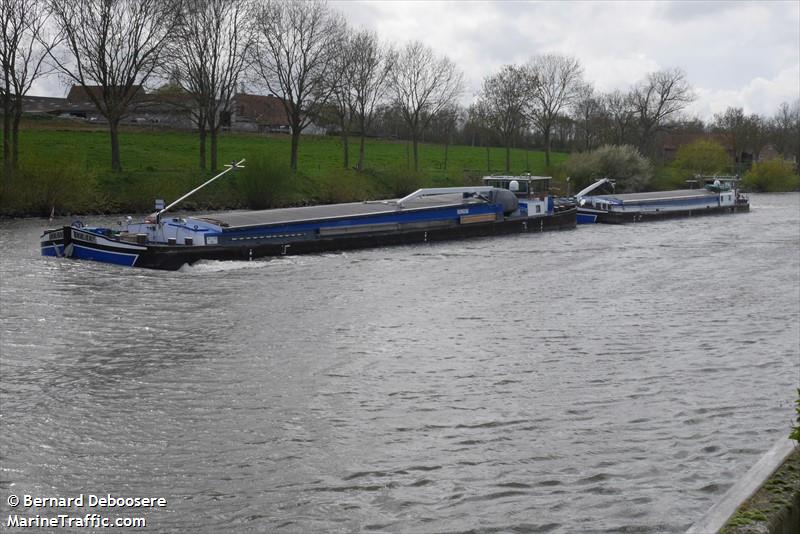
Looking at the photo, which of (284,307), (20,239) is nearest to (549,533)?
(284,307)

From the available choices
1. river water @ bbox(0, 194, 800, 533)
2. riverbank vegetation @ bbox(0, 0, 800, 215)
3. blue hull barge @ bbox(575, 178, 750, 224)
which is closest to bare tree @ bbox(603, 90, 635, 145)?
riverbank vegetation @ bbox(0, 0, 800, 215)

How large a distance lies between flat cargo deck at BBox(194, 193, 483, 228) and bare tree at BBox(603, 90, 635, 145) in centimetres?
5437

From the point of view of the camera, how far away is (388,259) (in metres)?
32.4

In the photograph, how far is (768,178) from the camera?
284ft

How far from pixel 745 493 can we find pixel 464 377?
8.41m

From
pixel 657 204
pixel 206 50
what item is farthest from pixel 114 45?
pixel 657 204

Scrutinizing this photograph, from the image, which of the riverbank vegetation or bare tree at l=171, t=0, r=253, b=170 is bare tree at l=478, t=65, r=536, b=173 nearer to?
the riverbank vegetation

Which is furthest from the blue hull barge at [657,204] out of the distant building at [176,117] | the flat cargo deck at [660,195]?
the distant building at [176,117]

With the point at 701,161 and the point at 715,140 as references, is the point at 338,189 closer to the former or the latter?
the point at 701,161

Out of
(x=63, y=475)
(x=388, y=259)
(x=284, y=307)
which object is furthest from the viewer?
(x=388, y=259)

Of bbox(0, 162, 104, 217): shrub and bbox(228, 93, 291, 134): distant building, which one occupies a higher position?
bbox(228, 93, 291, 134): distant building

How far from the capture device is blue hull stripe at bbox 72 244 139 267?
28.0 metres

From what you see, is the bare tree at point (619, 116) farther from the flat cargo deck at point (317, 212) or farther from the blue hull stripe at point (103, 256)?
the blue hull stripe at point (103, 256)

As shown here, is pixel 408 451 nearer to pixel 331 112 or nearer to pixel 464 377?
pixel 464 377
